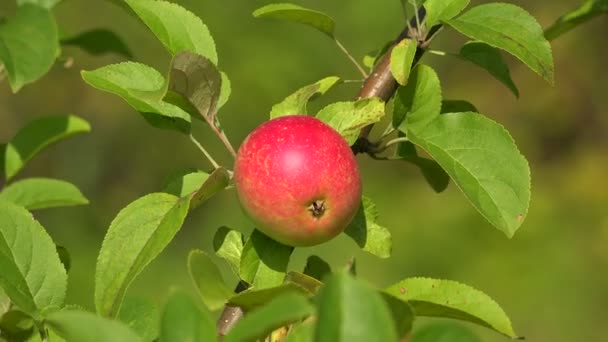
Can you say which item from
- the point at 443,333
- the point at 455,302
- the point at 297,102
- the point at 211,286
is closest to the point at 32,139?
the point at 297,102

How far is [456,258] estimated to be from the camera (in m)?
4.27

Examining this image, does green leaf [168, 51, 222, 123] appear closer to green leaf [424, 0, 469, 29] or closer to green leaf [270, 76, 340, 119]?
green leaf [270, 76, 340, 119]

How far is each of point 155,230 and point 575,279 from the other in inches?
137

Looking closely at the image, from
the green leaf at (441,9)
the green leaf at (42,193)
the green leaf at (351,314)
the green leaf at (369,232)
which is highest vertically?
the green leaf at (351,314)

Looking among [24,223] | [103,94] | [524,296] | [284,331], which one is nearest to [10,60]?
[24,223]

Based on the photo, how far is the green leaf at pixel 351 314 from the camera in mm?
604

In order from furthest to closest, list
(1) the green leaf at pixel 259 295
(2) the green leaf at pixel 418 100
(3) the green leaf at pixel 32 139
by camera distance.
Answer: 1. (3) the green leaf at pixel 32 139
2. (2) the green leaf at pixel 418 100
3. (1) the green leaf at pixel 259 295

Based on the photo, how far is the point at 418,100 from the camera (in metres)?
1.16

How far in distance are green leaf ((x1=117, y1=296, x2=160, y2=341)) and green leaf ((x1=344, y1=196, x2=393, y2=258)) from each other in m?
0.21

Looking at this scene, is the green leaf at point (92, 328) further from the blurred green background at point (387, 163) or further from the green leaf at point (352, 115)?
the blurred green background at point (387, 163)

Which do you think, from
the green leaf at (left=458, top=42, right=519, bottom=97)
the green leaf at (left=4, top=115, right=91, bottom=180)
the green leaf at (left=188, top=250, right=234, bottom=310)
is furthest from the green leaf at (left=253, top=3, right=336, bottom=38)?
the green leaf at (left=4, top=115, right=91, bottom=180)

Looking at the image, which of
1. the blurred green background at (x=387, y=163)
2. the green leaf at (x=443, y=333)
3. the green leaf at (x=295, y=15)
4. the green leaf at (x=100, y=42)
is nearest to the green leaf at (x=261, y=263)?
the green leaf at (x=295, y=15)

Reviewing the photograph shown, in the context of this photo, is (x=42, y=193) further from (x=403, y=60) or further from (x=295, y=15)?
(x=403, y=60)

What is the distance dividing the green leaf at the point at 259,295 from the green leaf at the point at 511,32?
1.30 ft
